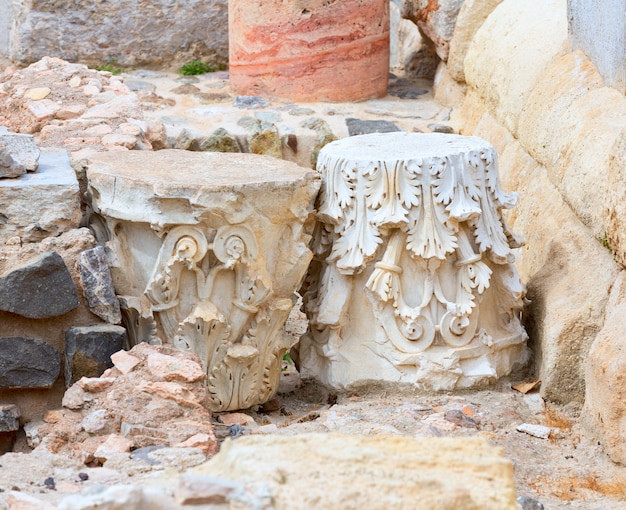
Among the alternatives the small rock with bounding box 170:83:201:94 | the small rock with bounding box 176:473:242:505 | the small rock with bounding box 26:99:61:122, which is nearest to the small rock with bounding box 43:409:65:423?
the small rock with bounding box 176:473:242:505

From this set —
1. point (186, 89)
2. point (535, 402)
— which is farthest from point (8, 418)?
point (186, 89)

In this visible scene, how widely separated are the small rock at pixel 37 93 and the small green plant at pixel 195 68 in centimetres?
235

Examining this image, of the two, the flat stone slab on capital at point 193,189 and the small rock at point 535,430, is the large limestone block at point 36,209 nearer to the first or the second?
the flat stone slab on capital at point 193,189

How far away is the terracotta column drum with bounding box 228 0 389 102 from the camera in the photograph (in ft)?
22.6

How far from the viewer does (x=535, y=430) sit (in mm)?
3812

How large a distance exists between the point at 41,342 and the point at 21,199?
1.71 feet

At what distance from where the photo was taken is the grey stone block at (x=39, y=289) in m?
3.57

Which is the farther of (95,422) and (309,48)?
(309,48)

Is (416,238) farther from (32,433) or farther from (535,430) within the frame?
(32,433)

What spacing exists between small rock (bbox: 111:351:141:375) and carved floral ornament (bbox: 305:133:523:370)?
2.91 feet

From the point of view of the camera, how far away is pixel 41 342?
3670mm

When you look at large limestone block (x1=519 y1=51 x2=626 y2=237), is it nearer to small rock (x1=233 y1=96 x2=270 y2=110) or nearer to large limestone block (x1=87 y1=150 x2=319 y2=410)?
large limestone block (x1=87 y1=150 x2=319 y2=410)

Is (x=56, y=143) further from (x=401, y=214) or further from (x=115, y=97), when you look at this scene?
(x=401, y=214)

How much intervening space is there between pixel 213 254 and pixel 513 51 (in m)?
2.82
